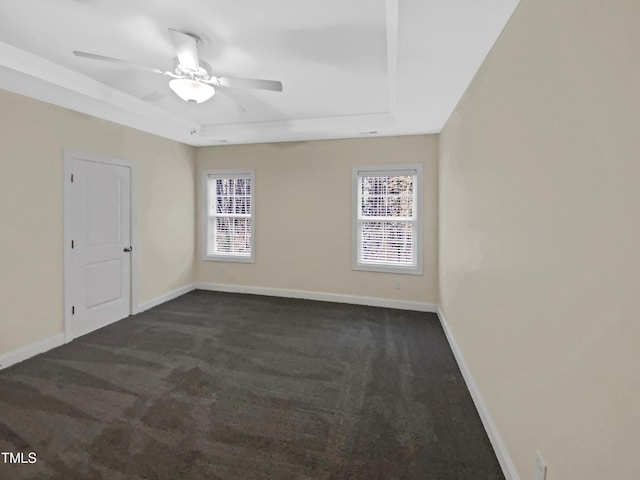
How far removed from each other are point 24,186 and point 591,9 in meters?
4.10

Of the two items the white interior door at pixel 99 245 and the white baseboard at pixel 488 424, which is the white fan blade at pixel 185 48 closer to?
the white interior door at pixel 99 245

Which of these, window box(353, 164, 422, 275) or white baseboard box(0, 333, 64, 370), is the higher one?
window box(353, 164, 422, 275)

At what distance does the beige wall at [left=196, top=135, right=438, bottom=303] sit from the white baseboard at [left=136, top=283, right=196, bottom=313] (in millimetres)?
677

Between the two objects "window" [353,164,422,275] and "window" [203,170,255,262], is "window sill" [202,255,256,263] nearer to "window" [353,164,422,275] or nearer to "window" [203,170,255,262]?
"window" [203,170,255,262]

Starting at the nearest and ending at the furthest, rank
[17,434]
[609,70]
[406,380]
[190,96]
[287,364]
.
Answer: [609,70] → [17,434] → [190,96] → [406,380] → [287,364]

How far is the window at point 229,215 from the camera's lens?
5070 millimetres

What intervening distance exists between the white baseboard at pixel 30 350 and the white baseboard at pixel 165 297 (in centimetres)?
103

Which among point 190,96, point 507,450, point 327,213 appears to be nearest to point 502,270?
point 507,450

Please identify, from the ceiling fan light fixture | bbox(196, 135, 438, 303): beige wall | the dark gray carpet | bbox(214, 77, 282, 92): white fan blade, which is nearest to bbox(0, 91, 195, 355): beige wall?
the dark gray carpet

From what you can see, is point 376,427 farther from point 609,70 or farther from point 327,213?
point 327,213

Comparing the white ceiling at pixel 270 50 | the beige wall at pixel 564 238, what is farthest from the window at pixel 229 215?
the beige wall at pixel 564 238

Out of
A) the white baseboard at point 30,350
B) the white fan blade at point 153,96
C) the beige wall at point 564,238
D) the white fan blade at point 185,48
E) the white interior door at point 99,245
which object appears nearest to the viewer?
the beige wall at point 564,238

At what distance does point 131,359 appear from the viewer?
2.86 m

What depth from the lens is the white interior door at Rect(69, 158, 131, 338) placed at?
3314 mm
